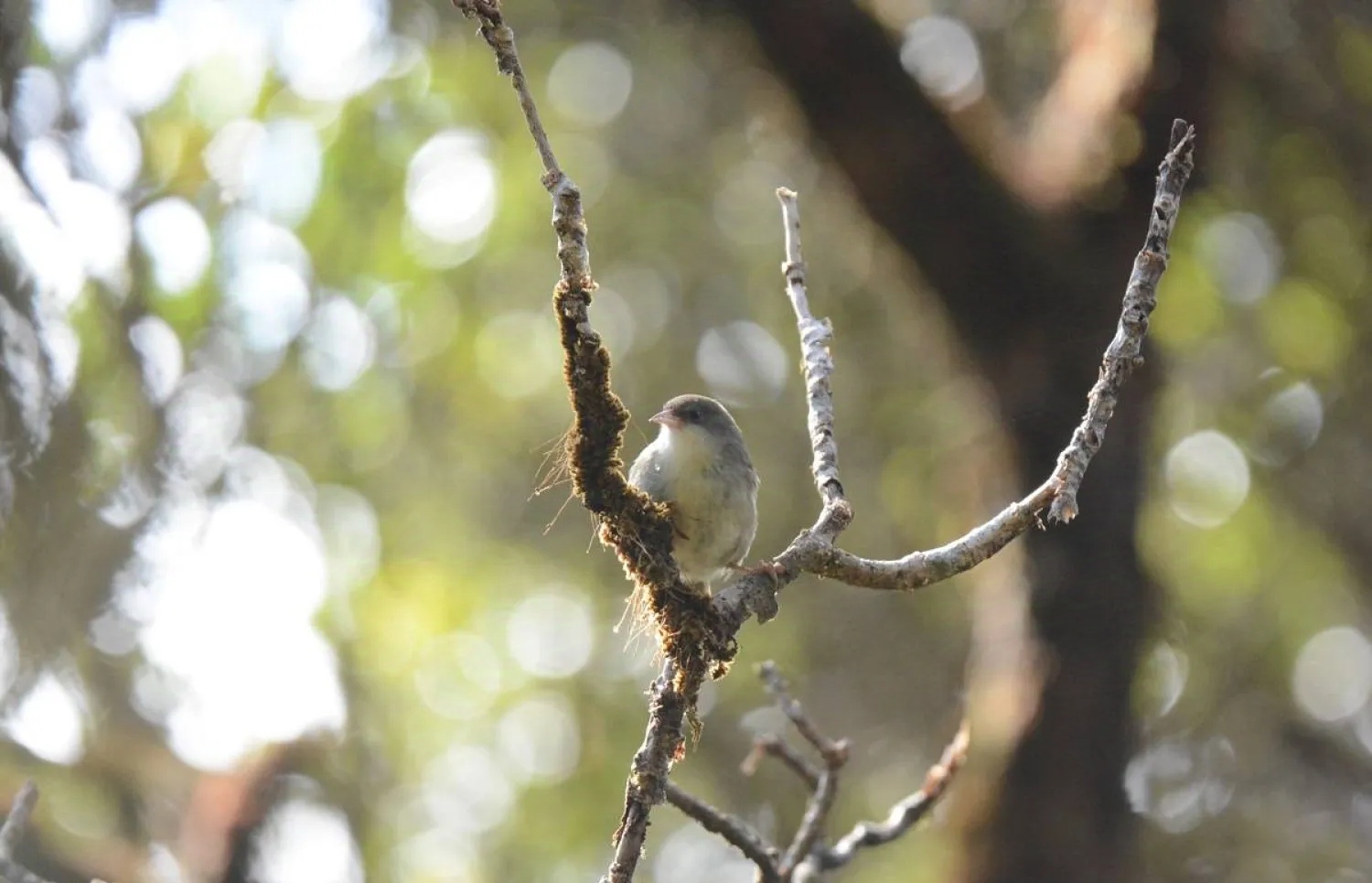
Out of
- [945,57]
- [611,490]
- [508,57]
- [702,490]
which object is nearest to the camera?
[508,57]

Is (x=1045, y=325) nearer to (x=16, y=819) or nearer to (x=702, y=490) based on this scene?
(x=702, y=490)

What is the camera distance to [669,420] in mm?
4352

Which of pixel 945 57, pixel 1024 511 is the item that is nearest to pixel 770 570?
pixel 1024 511

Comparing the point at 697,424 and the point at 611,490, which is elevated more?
the point at 697,424

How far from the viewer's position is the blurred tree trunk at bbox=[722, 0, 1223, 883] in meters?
6.42

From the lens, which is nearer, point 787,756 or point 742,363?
point 787,756

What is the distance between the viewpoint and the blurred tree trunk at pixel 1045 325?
6.42 meters

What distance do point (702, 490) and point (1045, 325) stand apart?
345cm

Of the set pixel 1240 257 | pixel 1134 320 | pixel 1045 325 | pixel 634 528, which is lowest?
pixel 634 528

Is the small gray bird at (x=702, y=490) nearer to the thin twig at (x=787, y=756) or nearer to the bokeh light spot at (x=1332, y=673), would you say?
the thin twig at (x=787, y=756)

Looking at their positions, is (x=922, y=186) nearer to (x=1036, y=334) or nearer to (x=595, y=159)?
(x=1036, y=334)

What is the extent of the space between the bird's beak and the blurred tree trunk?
2826 millimetres

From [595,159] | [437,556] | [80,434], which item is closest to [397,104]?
[595,159]

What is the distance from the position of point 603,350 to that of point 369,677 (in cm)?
774
